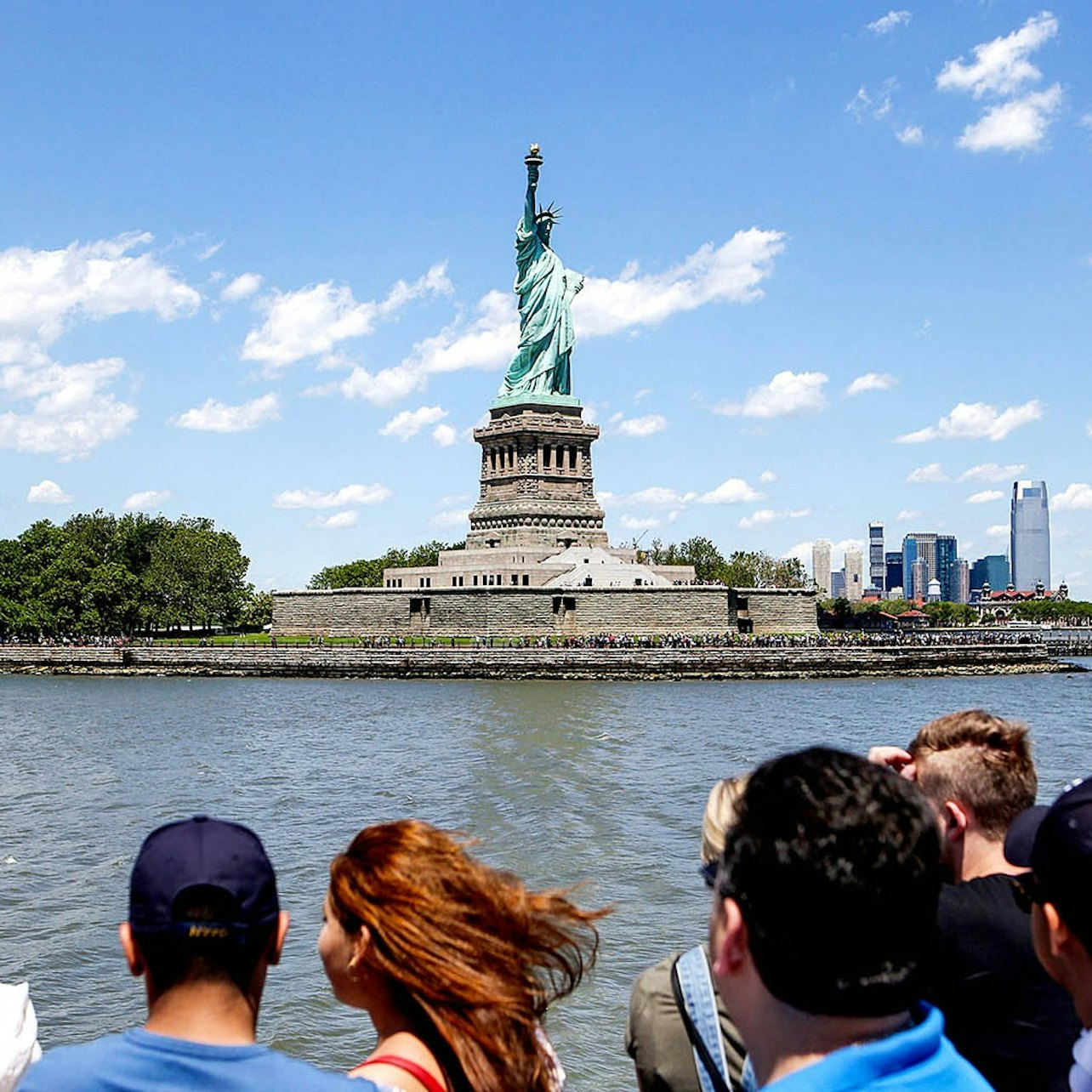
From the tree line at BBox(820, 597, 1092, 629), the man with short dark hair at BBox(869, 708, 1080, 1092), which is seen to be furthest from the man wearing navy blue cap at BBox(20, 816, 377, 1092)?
the tree line at BBox(820, 597, 1092, 629)

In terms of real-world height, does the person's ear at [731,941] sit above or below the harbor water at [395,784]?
above

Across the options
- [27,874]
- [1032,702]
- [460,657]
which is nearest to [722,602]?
[460,657]

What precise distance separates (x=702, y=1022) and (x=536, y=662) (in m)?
48.5

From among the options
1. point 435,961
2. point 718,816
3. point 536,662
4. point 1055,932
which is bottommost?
point 536,662

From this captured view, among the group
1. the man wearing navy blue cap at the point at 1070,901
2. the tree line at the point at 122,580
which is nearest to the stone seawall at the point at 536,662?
the tree line at the point at 122,580

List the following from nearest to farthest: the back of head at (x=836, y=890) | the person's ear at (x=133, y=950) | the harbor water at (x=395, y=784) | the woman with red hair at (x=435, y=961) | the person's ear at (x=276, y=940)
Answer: the back of head at (x=836, y=890) < the person's ear at (x=133, y=950) < the person's ear at (x=276, y=940) < the woman with red hair at (x=435, y=961) < the harbor water at (x=395, y=784)

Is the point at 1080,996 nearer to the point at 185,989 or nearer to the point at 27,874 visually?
the point at 185,989

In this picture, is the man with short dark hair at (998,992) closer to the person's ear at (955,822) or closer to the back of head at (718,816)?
the person's ear at (955,822)

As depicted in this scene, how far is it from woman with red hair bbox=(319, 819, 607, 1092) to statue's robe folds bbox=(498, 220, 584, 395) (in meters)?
64.2

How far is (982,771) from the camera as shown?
3904 mm

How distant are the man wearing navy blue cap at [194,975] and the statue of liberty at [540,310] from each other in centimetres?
6454

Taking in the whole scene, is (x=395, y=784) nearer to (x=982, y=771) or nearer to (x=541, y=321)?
(x=982, y=771)

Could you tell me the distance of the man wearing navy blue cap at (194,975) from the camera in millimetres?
2760

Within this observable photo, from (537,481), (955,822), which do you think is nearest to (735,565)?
(537,481)
